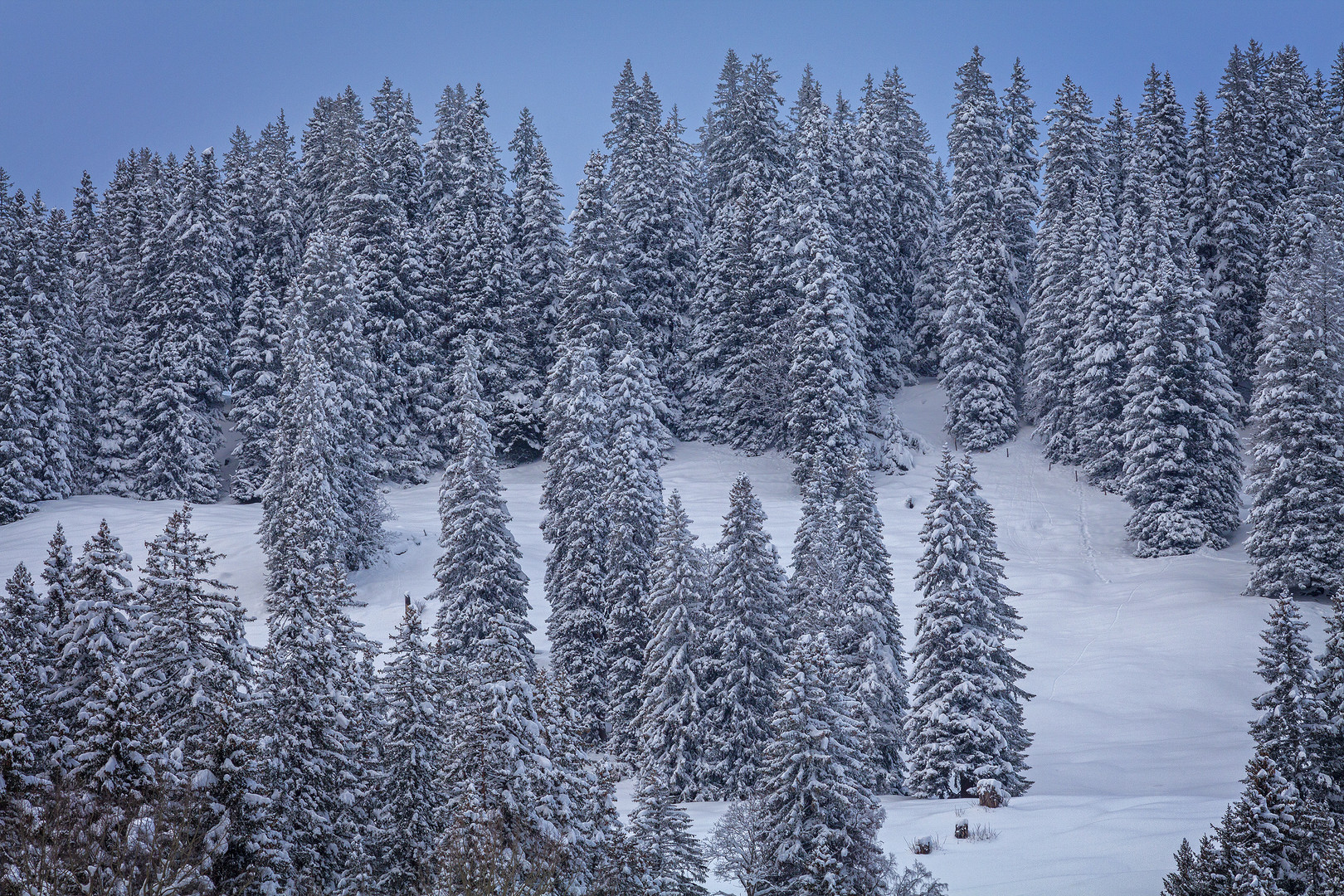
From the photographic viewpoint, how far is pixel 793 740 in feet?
56.6

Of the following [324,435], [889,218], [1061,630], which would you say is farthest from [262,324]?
[1061,630]

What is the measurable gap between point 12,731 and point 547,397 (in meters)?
31.7

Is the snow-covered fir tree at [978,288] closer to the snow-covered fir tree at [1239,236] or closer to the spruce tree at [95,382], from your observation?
the snow-covered fir tree at [1239,236]

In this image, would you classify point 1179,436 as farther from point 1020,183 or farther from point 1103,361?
point 1020,183

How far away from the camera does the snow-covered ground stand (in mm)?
19469

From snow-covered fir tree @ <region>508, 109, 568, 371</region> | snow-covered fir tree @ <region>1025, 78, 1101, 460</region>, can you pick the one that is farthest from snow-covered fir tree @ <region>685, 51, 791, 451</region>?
snow-covered fir tree @ <region>1025, 78, 1101, 460</region>

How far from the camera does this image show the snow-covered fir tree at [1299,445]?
35.4 metres

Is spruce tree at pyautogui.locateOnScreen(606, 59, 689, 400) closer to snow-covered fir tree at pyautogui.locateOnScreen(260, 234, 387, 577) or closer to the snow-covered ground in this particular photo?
the snow-covered ground

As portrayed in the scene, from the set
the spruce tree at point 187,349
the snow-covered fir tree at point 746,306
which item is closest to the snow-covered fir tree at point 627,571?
the snow-covered fir tree at point 746,306

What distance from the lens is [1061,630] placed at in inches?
1459

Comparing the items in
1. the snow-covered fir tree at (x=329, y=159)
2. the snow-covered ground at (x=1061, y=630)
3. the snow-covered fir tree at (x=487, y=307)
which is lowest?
the snow-covered ground at (x=1061, y=630)

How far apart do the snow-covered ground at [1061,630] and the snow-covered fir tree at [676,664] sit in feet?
4.66

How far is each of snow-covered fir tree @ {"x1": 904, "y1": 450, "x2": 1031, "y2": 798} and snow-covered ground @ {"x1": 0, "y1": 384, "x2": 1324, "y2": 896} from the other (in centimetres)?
98

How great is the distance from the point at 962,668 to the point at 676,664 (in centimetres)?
770
